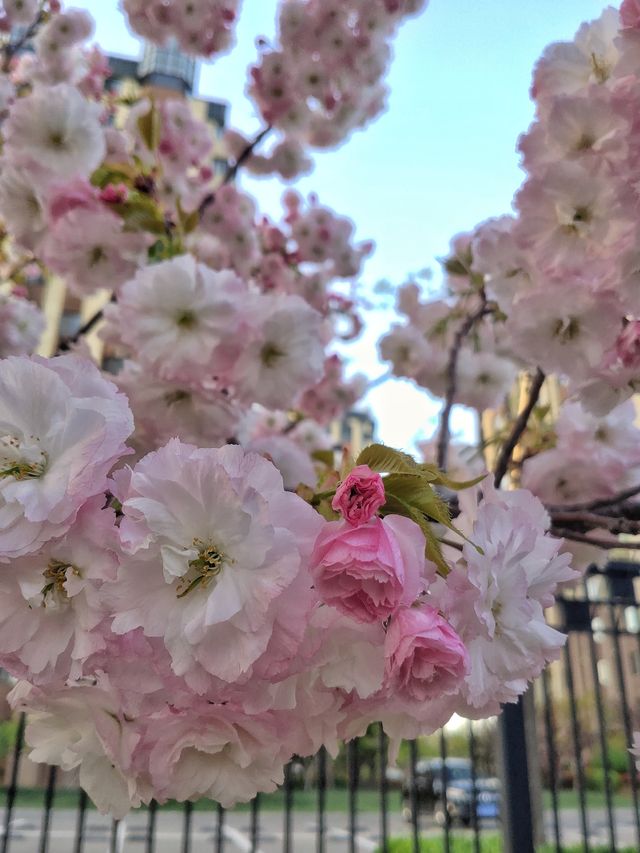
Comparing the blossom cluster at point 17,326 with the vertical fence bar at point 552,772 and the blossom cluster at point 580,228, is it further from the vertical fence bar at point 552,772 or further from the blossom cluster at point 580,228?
the vertical fence bar at point 552,772

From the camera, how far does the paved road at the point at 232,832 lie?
25.3 feet

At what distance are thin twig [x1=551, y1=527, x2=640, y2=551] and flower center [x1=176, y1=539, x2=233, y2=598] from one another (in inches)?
17.9

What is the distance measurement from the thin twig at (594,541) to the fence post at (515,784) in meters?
0.82

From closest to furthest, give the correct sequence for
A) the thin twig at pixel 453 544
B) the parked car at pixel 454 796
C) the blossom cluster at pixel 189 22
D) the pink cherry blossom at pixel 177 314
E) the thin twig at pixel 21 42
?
the thin twig at pixel 453 544 → the pink cherry blossom at pixel 177 314 → the blossom cluster at pixel 189 22 → the thin twig at pixel 21 42 → the parked car at pixel 454 796

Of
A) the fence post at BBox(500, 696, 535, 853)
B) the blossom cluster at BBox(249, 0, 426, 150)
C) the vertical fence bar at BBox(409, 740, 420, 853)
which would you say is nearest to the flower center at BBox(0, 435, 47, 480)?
the fence post at BBox(500, 696, 535, 853)

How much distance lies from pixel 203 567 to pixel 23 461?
0.13 meters

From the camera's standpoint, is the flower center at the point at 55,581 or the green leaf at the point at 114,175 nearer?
the flower center at the point at 55,581

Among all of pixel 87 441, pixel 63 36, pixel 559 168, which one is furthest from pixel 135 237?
pixel 63 36

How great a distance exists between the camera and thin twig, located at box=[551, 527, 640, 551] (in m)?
0.71

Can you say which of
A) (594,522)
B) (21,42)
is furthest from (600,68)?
(21,42)

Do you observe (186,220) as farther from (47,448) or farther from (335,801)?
(335,801)

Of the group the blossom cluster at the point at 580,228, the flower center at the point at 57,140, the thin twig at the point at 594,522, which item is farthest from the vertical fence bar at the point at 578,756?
the flower center at the point at 57,140

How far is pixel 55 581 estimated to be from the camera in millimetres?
439

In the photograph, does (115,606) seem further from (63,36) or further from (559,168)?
(63,36)
